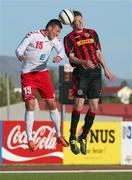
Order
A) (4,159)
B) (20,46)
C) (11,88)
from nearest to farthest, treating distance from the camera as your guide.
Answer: (20,46) < (4,159) < (11,88)

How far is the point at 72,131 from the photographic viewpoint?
1358 cm

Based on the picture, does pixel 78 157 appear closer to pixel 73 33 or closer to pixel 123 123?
pixel 123 123

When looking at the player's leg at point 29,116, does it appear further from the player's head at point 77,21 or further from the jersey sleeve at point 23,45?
the player's head at point 77,21

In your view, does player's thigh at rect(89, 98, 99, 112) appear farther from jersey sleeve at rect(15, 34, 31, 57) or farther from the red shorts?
jersey sleeve at rect(15, 34, 31, 57)

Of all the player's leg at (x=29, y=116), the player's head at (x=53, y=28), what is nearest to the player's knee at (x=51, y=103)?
the player's leg at (x=29, y=116)

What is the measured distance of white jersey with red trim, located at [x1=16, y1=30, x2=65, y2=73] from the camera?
43.1 feet

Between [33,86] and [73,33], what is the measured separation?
1.28m

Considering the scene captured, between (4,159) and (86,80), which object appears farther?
(4,159)

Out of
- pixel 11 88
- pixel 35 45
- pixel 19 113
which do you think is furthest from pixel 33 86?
pixel 11 88

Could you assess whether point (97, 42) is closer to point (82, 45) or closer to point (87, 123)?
point (82, 45)

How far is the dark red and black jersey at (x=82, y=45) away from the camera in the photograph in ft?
42.5

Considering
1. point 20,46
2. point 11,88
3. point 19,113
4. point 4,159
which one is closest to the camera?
point 20,46

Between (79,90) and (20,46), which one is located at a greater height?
(20,46)

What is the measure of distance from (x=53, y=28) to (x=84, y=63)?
88cm
